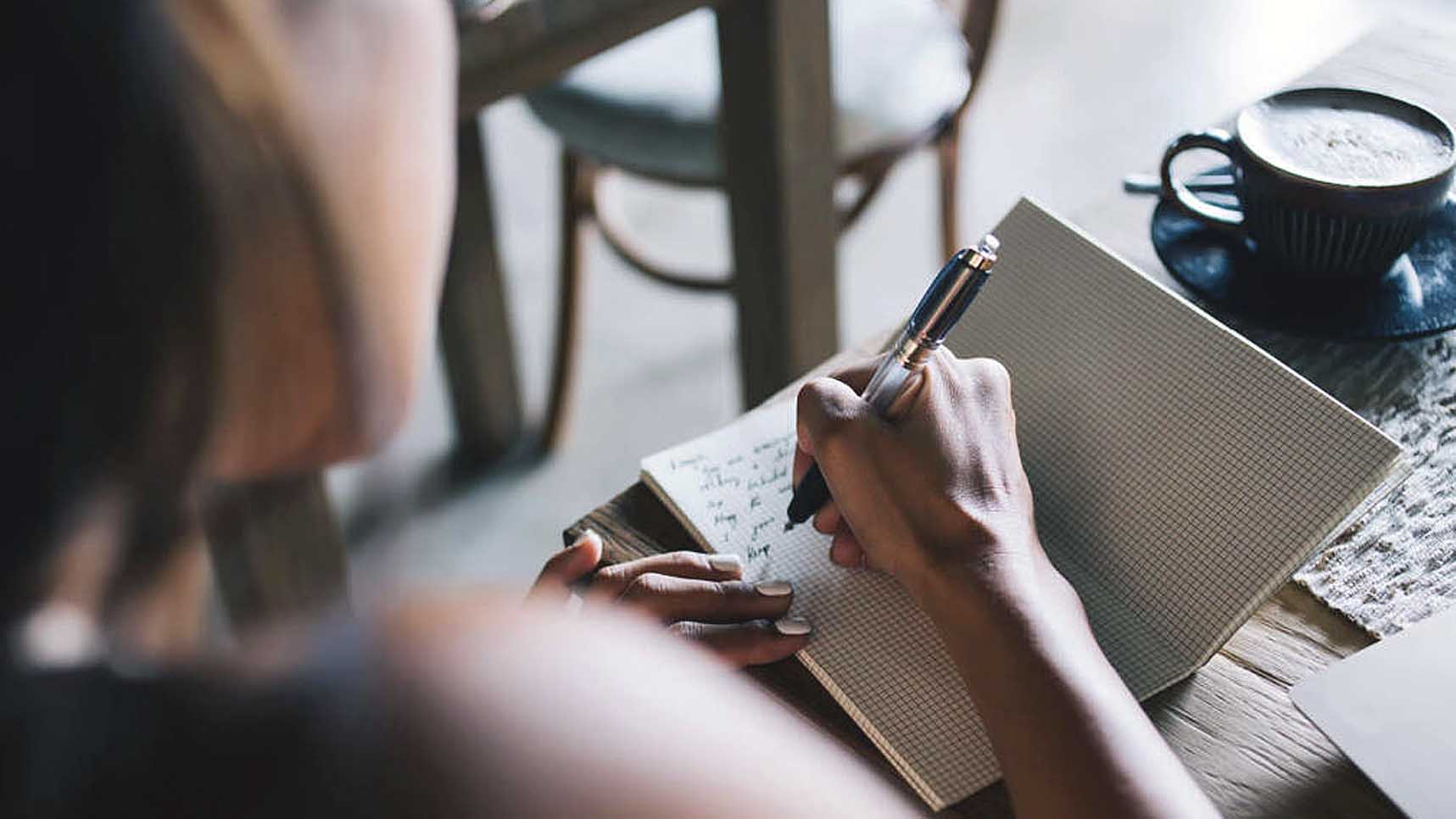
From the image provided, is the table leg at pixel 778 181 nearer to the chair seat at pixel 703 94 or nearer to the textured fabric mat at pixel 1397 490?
the chair seat at pixel 703 94

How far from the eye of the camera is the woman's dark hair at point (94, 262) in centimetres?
35

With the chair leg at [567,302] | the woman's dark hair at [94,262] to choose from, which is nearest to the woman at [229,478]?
the woman's dark hair at [94,262]

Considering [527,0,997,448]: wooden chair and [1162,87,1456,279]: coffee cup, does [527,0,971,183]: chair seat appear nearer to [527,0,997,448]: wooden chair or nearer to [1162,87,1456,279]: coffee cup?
[527,0,997,448]: wooden chair

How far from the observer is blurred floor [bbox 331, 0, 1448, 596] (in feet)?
5.78

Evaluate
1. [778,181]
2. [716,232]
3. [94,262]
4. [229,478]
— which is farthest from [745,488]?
[716,232]

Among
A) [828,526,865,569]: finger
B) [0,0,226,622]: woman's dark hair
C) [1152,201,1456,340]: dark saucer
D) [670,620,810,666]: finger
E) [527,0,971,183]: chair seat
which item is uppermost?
[0,0,226,622]: woman's dark hair

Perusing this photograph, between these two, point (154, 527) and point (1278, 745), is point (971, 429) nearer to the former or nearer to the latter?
point (1278, 745)

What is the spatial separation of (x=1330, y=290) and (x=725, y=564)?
0.39 metres

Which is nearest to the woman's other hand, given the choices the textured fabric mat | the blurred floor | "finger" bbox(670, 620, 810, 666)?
"finger" bbox(670, 620, 810, 666)

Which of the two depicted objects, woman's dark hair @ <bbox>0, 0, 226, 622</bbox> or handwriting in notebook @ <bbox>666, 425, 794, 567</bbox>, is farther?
handwriting in notebook @ <bbox>666, 425, 794, 567</bbox>

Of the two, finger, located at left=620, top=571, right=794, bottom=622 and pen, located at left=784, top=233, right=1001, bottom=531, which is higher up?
pen, located at left=784, top=233, right=1001, bottom=531

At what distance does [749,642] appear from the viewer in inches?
25.3

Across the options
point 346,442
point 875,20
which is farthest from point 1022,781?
point 875,20

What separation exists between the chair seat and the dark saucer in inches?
24.7
